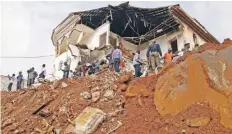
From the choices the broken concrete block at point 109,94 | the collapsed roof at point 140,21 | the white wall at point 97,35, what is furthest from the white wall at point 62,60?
the broken concrete block at point 109,94

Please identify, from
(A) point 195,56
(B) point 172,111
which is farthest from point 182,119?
(A) point 195,56

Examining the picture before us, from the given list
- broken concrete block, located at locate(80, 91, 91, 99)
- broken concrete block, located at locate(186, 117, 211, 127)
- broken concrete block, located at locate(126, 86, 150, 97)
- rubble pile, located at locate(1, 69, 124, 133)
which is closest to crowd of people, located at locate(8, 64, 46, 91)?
rubble pile, located at locate(1, 69, 124, 133)

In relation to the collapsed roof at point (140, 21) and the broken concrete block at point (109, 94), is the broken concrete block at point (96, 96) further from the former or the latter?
the collapsed roof at point (140, 21)

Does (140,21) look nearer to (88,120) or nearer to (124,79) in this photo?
(124,79)

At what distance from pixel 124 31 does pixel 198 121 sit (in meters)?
21.2

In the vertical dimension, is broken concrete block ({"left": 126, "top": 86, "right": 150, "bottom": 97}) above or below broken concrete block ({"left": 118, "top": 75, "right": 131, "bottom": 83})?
below

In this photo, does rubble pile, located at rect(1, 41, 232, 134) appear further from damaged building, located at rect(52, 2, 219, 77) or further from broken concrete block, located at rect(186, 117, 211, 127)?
damaged building, located at rect(52, 2, 219, 77)

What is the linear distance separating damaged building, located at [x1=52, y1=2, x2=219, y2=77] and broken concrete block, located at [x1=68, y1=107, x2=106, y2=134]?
14.7m

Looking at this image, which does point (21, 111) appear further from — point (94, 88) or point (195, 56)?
point (195, 56)

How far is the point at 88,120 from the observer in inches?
450

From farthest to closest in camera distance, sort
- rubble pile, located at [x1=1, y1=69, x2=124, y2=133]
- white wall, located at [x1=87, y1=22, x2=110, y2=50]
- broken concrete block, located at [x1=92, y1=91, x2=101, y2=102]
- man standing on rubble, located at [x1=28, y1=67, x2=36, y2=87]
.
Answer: white wall, located at [x1=87, y1=22, x2=110, y2=50]
man standing on rubble, located at [x1=28, y1=67, x2=36, y2=87]
broken concrete block, located at [x1=92, y1=91, x2=101, y2=102]
rubble pile, located at [x1=1, y1=69, x2=124, y2=133]

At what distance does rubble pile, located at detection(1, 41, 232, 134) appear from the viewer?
1054 cm

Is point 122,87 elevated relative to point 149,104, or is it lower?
elevated

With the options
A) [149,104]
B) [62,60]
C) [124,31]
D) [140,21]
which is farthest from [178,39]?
[149,104]
